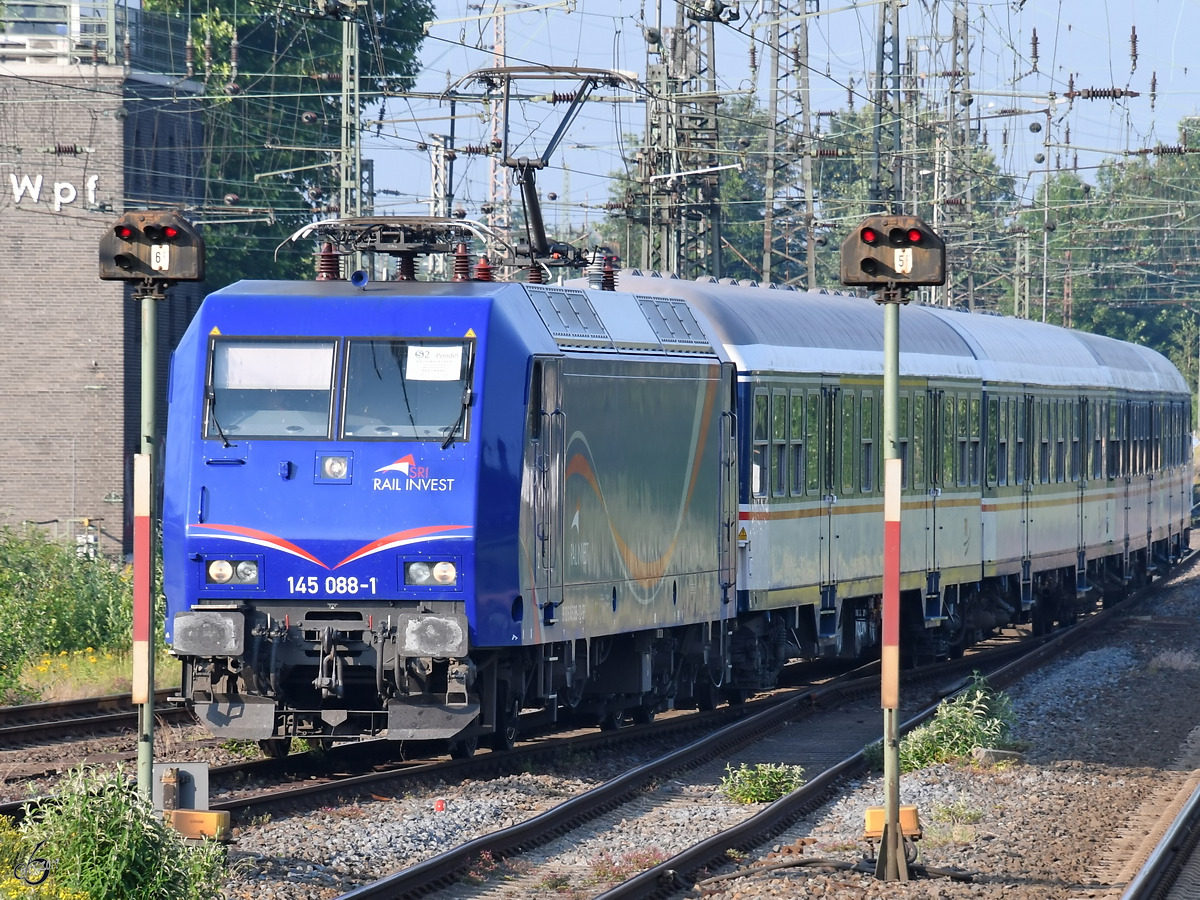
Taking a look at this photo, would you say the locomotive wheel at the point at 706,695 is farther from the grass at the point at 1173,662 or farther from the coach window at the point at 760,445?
the grass at the point at 1173,662

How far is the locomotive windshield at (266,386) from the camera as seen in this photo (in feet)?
42.2

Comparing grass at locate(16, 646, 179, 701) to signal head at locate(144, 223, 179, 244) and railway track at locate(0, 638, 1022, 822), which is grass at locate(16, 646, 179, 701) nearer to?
railway track at locate(0, 638, 1022, 822)

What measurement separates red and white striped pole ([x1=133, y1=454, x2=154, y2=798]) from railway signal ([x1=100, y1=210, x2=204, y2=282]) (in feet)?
3.00

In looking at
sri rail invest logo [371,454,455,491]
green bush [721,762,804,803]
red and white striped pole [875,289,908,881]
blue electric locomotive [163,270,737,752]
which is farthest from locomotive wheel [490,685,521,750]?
red and white striped pole [875,289,908,881]

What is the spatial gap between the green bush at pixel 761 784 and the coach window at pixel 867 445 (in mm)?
6412

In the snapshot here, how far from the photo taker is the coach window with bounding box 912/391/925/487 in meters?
20.2

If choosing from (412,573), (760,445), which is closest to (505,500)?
(412,573)

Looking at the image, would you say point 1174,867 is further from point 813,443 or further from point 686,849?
point 813,443

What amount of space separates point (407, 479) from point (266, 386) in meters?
1.15

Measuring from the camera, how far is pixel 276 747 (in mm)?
13820

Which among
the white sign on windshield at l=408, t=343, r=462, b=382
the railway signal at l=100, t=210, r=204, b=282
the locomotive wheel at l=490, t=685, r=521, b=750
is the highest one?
the railway signal at l=100, t=210, r=204, b=282

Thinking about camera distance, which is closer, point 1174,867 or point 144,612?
point 144,612

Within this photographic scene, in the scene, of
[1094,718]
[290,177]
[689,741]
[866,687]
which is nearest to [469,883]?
[689,741]

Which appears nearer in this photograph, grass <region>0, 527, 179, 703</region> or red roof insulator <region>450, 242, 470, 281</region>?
red roof insulator <region>450, 242, 470, 281</region>
